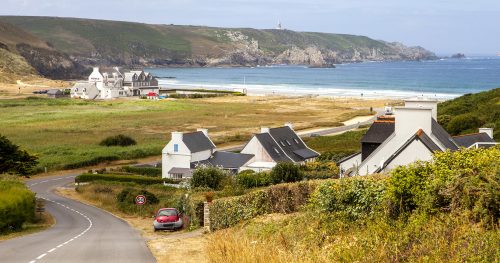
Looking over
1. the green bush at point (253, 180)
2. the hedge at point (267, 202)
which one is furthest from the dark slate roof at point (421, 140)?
the green bush at point (253, 180)

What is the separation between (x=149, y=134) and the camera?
277 ft

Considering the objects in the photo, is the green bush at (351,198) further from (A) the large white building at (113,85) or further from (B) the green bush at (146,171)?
(A) the large white building at (113,85)

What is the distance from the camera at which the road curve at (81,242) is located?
1877cm

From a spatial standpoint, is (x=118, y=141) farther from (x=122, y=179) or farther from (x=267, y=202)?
(x=267, y=202)

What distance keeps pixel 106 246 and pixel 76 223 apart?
463 inches

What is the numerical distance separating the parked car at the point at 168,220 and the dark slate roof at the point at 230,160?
68.0 ft

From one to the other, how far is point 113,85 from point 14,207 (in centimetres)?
13549

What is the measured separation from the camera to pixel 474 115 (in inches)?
2233

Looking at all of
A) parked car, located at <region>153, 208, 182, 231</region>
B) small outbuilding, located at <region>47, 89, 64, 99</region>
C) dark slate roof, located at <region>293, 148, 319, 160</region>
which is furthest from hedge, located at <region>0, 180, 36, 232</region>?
small outbuilding, located at <region>47, 89, 64, 99</region>

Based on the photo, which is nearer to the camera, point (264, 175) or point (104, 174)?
point (264, 175)

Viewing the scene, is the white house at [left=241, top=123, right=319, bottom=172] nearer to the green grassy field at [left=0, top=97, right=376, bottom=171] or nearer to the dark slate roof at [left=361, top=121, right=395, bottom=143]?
the dark slate roof at [left=361, top=121, right=395, bottom=143]

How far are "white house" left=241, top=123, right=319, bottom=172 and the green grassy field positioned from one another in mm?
17927

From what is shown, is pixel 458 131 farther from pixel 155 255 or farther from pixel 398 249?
pixel 398 249

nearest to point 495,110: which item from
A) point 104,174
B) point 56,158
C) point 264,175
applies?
point 264,175
